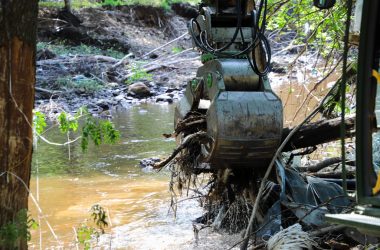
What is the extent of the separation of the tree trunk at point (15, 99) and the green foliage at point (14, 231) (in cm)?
3

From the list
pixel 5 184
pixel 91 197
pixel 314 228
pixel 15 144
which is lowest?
pixel 91 197

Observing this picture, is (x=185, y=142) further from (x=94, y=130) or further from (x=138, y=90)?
(x=138, y=90)

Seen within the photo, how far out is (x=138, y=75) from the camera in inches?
800

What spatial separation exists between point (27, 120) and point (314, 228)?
286 cm

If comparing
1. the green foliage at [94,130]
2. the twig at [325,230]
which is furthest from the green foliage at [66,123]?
the twig at [325,230]

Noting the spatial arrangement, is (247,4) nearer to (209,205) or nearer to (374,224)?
(209,205)

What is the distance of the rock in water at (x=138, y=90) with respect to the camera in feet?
66.9

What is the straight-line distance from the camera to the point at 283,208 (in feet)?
18.6

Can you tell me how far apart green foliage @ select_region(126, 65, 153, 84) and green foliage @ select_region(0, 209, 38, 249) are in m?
17.0

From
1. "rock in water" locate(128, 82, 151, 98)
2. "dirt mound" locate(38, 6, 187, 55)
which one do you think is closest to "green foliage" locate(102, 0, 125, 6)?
"dirt mound" locate(38, 6, 187, 55)

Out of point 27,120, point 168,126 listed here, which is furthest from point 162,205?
point 168,126

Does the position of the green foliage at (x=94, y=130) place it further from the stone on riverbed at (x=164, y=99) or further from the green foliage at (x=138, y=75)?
the green foliage at (x=138, y=75)

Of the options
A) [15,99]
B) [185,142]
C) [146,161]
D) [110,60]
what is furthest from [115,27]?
[15,99]

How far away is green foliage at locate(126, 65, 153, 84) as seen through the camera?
20383 millimetres
